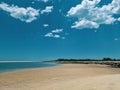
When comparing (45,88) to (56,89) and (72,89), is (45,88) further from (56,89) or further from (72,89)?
(72,89)

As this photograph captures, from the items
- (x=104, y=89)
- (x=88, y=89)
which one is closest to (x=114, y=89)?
(x=104, y=89)

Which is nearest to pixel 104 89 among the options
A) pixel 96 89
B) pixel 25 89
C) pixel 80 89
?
pixel 96 89

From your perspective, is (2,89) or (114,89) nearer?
(114,89)

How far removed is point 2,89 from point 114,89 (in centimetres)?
725

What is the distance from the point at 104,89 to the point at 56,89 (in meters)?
Result: 3.00

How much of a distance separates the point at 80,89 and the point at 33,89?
3.01m

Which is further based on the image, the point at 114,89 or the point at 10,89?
the point at 10,89

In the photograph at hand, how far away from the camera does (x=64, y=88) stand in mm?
14898

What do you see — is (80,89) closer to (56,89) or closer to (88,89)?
(88,89)

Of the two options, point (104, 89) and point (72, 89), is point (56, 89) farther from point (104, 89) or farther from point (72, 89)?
point (104, 89)

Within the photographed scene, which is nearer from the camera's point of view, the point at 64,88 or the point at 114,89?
the point at 114,89

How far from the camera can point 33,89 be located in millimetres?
14672

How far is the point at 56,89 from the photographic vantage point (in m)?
14.5

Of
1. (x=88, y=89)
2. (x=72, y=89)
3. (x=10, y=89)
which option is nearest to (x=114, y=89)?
(x=88, y=89)
